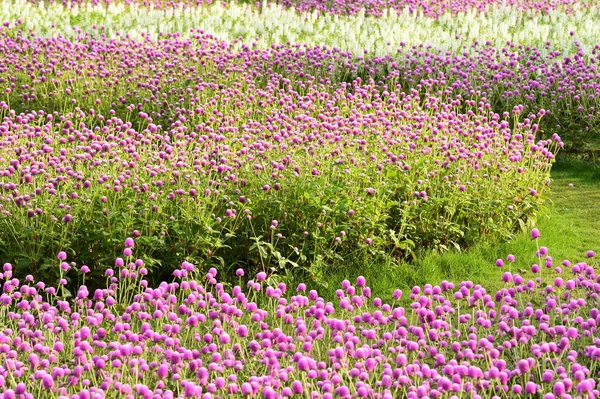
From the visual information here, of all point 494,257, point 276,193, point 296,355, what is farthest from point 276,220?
point 296,355

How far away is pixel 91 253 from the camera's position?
6148 mm

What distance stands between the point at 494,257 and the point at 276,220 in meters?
1.76

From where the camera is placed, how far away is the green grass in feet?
21.3

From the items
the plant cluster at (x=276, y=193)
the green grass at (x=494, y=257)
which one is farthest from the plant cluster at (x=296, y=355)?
the green grass at (x=494, y=257)

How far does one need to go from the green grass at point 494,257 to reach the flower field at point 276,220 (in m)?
0.11

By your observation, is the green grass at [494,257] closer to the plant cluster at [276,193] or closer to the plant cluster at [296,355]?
the plant cluster at [276,193]

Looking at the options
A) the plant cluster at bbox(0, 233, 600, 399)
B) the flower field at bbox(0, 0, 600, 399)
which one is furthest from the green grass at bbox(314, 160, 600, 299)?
the plant cluster at bbox(0, 233, 600, 399)

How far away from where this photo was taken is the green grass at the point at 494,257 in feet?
21.3

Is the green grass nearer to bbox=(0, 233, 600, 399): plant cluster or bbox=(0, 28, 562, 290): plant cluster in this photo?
bbox=(0, 28, 562, 290): plant cluster

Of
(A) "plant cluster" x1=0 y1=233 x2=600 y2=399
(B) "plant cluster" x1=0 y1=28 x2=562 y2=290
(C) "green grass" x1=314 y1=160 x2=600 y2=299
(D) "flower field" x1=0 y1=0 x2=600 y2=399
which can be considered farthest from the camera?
(C) "green grass" x1=314 y1=160 x2=600 y2=299

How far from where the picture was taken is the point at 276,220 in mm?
6590

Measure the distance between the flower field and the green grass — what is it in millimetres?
108

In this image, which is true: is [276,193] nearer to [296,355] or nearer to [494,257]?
[494,257]

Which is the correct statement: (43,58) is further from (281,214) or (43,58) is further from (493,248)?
(493,248)
